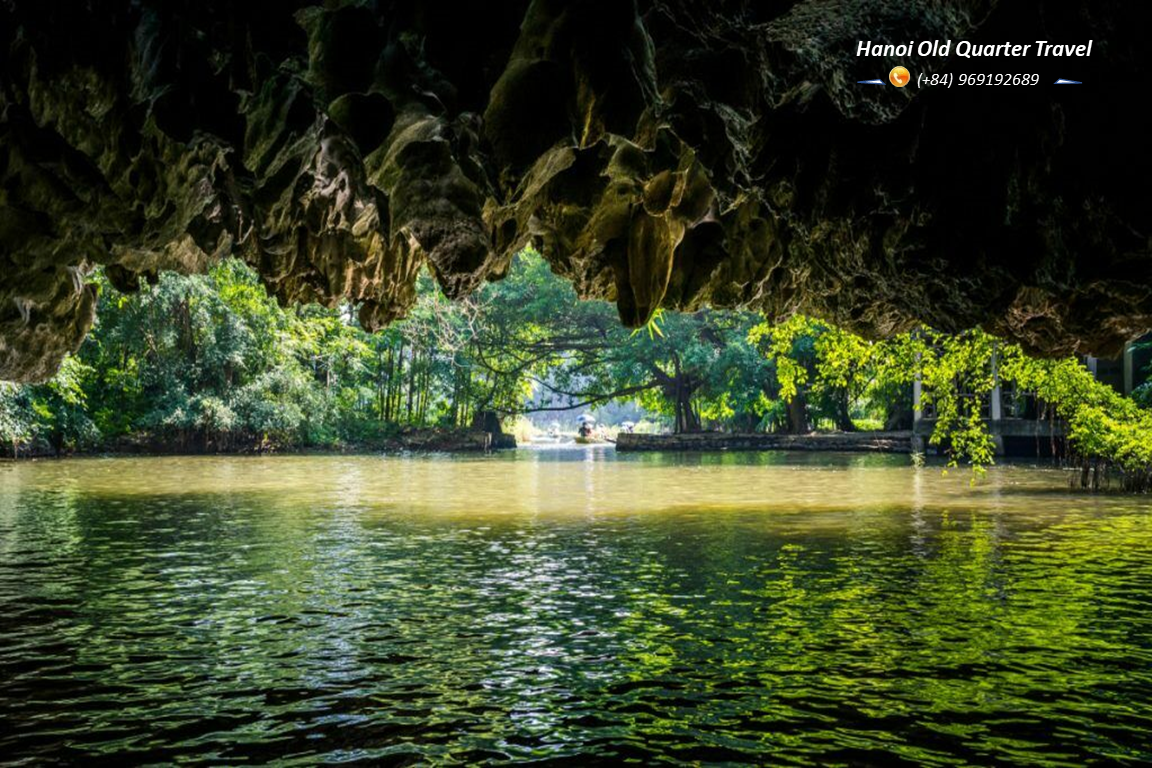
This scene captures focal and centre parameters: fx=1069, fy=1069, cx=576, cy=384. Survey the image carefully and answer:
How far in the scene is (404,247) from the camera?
11766 millimetres

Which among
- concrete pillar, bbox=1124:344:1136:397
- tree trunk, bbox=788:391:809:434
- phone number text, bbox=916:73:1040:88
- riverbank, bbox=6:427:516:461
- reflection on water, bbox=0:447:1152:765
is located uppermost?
phone number text, bbox=916:73:1040:88

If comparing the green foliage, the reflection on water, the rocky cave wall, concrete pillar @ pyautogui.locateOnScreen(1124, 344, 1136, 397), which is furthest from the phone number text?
concrete pillar @ pyautogui.locateOnScreen(1124, 344, 1136, 397)

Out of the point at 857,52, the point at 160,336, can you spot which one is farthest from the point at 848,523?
the point at 160,336

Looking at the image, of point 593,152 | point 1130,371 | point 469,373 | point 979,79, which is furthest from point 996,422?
point 469,373

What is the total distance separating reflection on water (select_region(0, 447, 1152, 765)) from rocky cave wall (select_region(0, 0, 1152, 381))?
308 cm

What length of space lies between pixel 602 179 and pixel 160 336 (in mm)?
38457

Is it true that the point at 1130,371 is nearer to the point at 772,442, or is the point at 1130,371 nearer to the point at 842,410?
the point at 772,442

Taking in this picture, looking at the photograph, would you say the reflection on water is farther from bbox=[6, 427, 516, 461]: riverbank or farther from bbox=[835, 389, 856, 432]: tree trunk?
bbox=[835, 389, 856, 432]: tree trunk

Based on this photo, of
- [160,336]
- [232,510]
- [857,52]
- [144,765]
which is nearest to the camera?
[144,765]

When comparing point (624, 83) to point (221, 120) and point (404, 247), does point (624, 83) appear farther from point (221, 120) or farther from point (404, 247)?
point (404, 247)

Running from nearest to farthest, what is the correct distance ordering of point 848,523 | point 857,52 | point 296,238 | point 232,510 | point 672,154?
point 857,52 < point 672,154 < point 296,238 < point 848,523 < point 232,510

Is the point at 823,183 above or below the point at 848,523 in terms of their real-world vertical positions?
above

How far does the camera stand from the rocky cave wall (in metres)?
6.60

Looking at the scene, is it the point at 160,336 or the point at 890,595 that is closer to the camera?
the point at 890,595
